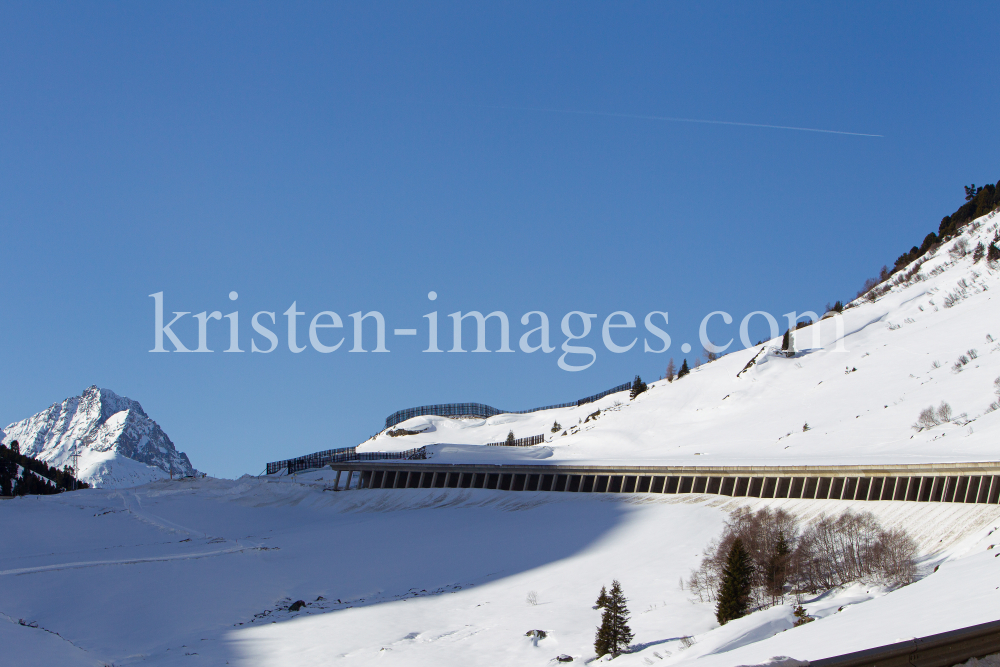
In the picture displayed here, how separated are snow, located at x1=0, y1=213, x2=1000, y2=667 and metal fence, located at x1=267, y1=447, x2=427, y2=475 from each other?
313 cm

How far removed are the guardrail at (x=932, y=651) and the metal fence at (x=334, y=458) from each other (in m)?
76.6

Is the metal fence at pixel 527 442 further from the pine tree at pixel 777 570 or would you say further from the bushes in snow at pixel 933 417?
the pine tree at pixel 777 570

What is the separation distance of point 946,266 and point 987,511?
239 feet

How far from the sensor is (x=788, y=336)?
91.2 meters

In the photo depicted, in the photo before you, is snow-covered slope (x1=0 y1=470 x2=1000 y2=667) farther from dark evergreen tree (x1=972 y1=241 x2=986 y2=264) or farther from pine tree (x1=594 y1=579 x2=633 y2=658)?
dark evergreen tree (x1=972 y1=241 x2=986 y2=264)

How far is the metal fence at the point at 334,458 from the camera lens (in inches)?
3520

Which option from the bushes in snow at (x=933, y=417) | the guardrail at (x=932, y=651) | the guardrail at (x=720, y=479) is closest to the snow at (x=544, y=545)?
the bushes in snow at (x=933, y=417)

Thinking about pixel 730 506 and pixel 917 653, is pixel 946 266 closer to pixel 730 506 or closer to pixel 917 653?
pixel 730 506

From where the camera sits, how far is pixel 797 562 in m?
31.8

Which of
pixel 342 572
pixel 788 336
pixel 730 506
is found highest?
pixel 788 336

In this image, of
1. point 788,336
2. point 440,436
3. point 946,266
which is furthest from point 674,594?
point 440,436

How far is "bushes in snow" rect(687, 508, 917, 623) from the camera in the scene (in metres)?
28.7

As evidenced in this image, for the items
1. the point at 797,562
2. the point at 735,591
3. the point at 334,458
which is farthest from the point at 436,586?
the point at 334,458

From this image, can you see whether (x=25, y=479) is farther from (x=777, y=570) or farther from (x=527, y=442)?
(x=777, y=570)
